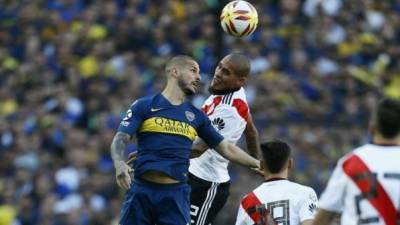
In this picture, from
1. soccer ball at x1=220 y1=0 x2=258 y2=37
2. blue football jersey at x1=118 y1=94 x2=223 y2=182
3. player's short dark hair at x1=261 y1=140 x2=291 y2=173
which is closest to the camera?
player's short dark hair at x1=261 y1=140 x2=291 y2=173

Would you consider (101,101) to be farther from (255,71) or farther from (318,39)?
(318,39)

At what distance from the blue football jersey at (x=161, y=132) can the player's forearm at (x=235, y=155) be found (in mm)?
329

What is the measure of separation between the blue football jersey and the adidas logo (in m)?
0.77

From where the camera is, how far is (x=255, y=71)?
21141 millimetres

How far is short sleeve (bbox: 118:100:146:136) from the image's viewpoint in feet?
34.6

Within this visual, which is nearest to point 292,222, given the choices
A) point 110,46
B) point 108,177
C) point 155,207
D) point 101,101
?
point 155,207

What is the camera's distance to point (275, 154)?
33.2 feet

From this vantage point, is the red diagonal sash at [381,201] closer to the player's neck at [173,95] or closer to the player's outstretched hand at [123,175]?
the player's outstretched hand at [123,175]

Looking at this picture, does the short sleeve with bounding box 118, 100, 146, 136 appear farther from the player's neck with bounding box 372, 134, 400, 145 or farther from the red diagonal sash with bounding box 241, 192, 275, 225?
the player's neck with bounding box 372, 134, 400, 145

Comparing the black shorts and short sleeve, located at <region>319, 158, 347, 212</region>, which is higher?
short sleeve, located at <region>319, 158, 347, 212</region>

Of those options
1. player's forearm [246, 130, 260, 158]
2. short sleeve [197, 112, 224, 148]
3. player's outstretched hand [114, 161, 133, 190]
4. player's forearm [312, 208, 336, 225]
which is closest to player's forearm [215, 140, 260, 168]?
short sleeve [197, 112, 224, 148]

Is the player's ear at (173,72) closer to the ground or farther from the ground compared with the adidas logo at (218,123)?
farther from the ground

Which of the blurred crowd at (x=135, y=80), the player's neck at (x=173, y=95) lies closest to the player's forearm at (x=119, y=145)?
the player's neck at (x=173, y=95)

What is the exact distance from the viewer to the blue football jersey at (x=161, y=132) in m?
10.6
